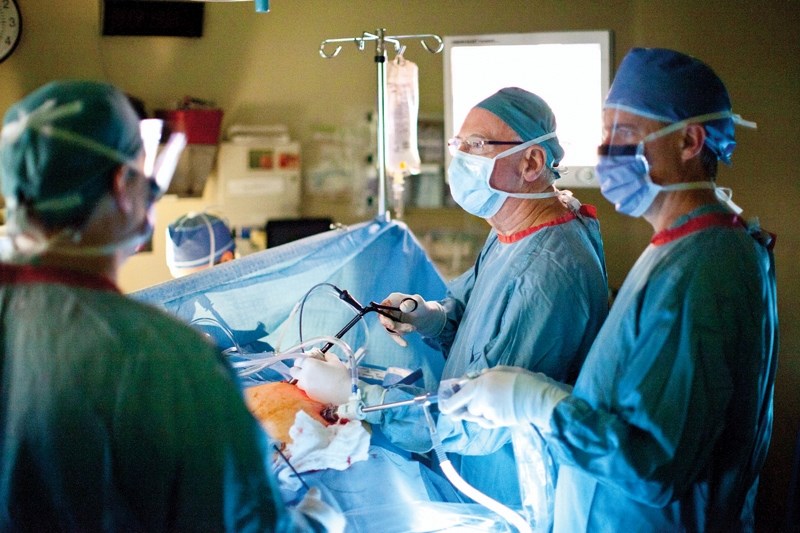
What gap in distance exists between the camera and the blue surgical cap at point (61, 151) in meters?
0.96

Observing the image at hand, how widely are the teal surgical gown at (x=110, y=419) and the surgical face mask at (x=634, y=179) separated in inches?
30.0

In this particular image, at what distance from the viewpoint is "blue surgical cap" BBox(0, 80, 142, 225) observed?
0.96 m

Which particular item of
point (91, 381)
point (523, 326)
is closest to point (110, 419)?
point (91, 381)

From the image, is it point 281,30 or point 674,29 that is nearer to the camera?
point 674,29

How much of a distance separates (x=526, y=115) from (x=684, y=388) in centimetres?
82

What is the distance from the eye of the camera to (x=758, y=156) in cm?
363

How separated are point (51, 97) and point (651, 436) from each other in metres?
0.98

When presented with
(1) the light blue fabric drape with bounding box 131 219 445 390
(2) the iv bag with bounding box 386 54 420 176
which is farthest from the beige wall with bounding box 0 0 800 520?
(1) the light blue fabric drape with bounding box 131 219 445 390

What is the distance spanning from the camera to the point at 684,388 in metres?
1.18

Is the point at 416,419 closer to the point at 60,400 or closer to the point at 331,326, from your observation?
the point at 331,326

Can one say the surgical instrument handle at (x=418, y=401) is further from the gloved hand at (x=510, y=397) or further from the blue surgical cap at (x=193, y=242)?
the blue surgical cap at (x=193, y=242)

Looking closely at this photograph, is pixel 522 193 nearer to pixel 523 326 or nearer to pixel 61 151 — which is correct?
pixel 523 326

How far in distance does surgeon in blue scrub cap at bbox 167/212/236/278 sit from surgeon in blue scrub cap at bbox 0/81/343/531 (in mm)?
1809

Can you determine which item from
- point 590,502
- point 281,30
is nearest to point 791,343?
point 590,502
